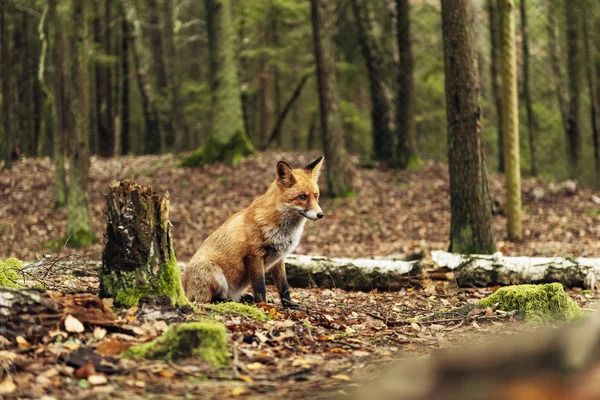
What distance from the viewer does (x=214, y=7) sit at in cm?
2078

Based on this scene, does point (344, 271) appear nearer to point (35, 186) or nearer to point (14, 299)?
point (14, 299)

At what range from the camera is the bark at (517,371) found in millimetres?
1658

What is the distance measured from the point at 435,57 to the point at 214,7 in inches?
575

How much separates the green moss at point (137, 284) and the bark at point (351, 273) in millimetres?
4154

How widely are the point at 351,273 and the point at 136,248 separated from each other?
4498 mm

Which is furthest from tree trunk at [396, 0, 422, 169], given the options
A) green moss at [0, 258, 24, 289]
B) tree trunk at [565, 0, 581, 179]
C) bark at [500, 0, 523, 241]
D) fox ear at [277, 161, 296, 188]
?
green moss at [0, 258, 24, 289]

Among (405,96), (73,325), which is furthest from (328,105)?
(73,325)

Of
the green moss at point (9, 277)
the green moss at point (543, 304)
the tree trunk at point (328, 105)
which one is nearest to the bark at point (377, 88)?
the tree trunk at point (328, 105)

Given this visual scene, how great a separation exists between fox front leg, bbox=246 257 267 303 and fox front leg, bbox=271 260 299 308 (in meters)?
0.28

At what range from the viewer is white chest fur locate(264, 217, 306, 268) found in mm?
6773

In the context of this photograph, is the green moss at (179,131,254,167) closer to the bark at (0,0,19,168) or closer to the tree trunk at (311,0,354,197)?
the tree trunk at (311,0,354,197)

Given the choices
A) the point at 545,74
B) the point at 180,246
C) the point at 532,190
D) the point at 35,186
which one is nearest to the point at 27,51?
the point at 35,186

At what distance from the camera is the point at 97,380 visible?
12.5 ft

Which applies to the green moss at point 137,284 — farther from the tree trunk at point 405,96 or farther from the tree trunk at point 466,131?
the tree trunk at point 405,96
